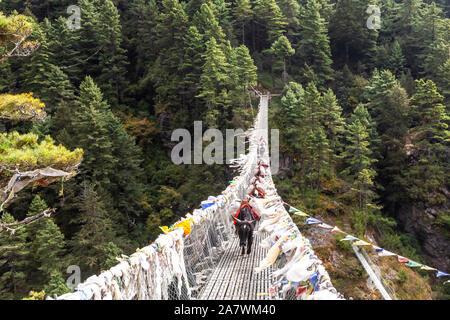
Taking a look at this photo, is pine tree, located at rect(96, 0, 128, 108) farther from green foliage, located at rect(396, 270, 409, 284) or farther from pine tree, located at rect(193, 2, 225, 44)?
green foliage, located at rect(396, 270, 409, 284)

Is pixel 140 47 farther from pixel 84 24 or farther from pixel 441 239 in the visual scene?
pixel 441 239

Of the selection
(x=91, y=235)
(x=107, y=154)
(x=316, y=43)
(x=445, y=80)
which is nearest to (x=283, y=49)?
(x=316, y=43)

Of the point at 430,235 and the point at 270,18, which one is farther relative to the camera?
the point at 270,18

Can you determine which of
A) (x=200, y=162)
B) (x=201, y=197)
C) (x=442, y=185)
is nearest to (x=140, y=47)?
(x=200, y=162)

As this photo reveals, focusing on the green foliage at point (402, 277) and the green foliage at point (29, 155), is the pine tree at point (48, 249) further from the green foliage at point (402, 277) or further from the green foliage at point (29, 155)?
the green foliage at point (402, 277)

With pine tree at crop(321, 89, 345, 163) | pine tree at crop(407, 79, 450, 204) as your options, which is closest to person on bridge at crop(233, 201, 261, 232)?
pine tree at crop(321, 89, 345, 163)

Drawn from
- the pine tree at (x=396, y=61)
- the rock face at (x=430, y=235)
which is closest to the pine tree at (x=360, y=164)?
the rock face at (x=430, y=235)

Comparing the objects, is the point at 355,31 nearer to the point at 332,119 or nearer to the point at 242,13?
the point at 242,13

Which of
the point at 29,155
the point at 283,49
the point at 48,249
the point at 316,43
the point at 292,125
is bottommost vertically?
the point at 48,249
